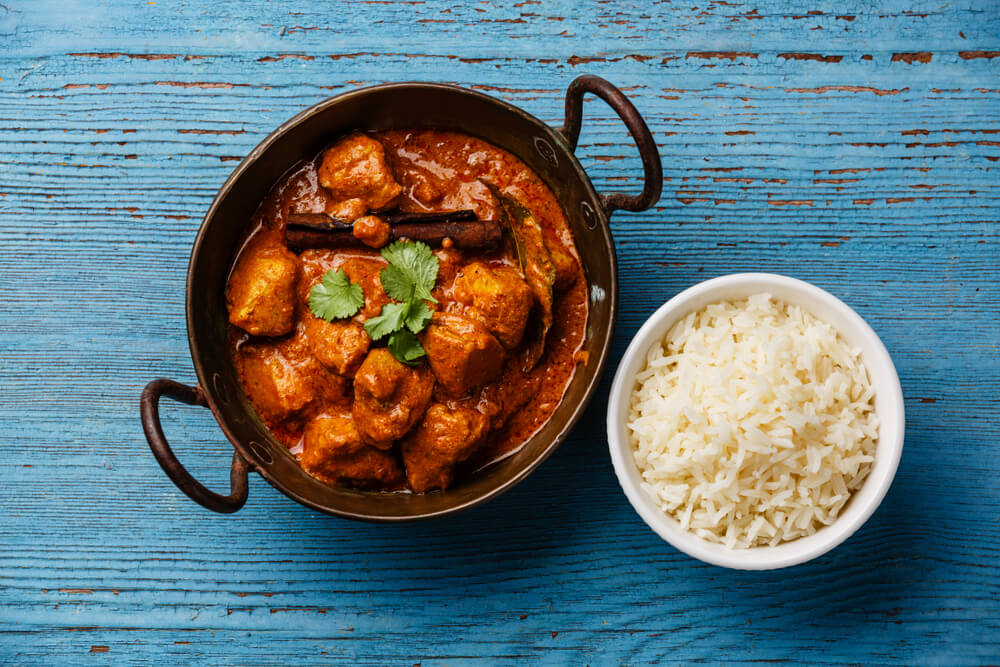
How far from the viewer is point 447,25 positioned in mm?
2764

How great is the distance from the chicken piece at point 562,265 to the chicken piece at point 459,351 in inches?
12.3

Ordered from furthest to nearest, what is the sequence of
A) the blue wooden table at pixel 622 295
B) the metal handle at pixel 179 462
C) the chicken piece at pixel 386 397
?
1. the blue wooden table at pixel 622 295
2. the chicken piece at pixel 386 397
3. the metal handle at pixel 179 462

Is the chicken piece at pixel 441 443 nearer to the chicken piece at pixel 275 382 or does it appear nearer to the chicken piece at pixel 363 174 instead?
the chicken piece at pixel 275 382

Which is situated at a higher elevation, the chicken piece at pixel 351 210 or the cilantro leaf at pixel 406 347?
the chicken piece at pixel 351 210

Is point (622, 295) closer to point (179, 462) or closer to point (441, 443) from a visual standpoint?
point (441, 443)

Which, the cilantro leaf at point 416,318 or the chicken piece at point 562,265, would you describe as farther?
the chicken piece at point 562,265

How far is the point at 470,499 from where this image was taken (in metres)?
2.31

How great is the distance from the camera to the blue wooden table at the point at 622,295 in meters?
2.72

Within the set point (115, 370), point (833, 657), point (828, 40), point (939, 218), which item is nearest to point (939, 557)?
point (833, 657)

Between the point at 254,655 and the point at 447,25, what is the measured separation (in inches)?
92.9

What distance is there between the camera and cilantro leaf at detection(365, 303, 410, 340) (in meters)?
2.26

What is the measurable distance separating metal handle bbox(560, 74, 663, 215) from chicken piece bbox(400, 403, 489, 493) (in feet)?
2.49

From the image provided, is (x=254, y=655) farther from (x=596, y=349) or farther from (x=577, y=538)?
(x=596, y=349)

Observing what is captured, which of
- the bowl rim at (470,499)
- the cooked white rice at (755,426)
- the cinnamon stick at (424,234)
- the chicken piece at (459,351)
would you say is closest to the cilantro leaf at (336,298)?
the cinnamon stick at (424,234)
